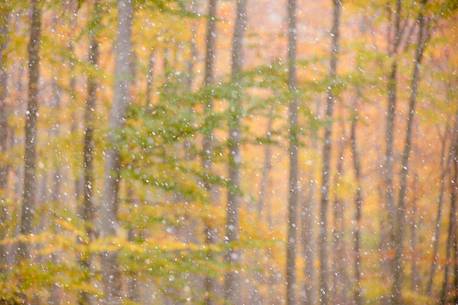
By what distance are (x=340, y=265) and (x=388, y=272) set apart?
5.11ft

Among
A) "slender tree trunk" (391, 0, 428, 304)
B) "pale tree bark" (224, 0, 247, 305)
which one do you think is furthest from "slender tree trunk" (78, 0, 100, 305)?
"slender tree trunk" (391, 0, 428, 304)

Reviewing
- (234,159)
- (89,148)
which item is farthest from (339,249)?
(89,148)

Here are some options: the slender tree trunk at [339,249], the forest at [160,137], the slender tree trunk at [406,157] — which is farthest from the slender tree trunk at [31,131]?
the slender tree trunk at [339,249]

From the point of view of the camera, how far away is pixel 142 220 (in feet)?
25.8

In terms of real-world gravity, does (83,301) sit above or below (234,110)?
below

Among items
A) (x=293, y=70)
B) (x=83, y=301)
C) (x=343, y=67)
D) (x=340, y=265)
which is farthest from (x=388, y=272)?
(x=83, y=301)

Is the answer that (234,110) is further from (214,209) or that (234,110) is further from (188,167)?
(214,209)

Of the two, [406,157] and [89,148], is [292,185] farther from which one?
[89,148]

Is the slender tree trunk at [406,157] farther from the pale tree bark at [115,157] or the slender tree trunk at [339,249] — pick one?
the pale tree bark at [115,157]

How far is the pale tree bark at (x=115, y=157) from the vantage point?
7.56 meters

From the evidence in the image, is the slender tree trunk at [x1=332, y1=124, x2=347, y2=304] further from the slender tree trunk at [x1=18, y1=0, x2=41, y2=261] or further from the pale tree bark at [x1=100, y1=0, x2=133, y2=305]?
the pale tree bark at [x1=100, y1=0, x2=133, y2=305]

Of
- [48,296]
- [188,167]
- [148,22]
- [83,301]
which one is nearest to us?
[188,167]

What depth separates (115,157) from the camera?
7.56 meters

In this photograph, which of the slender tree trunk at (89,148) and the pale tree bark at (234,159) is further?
the slender tree trunk at (89,148)
